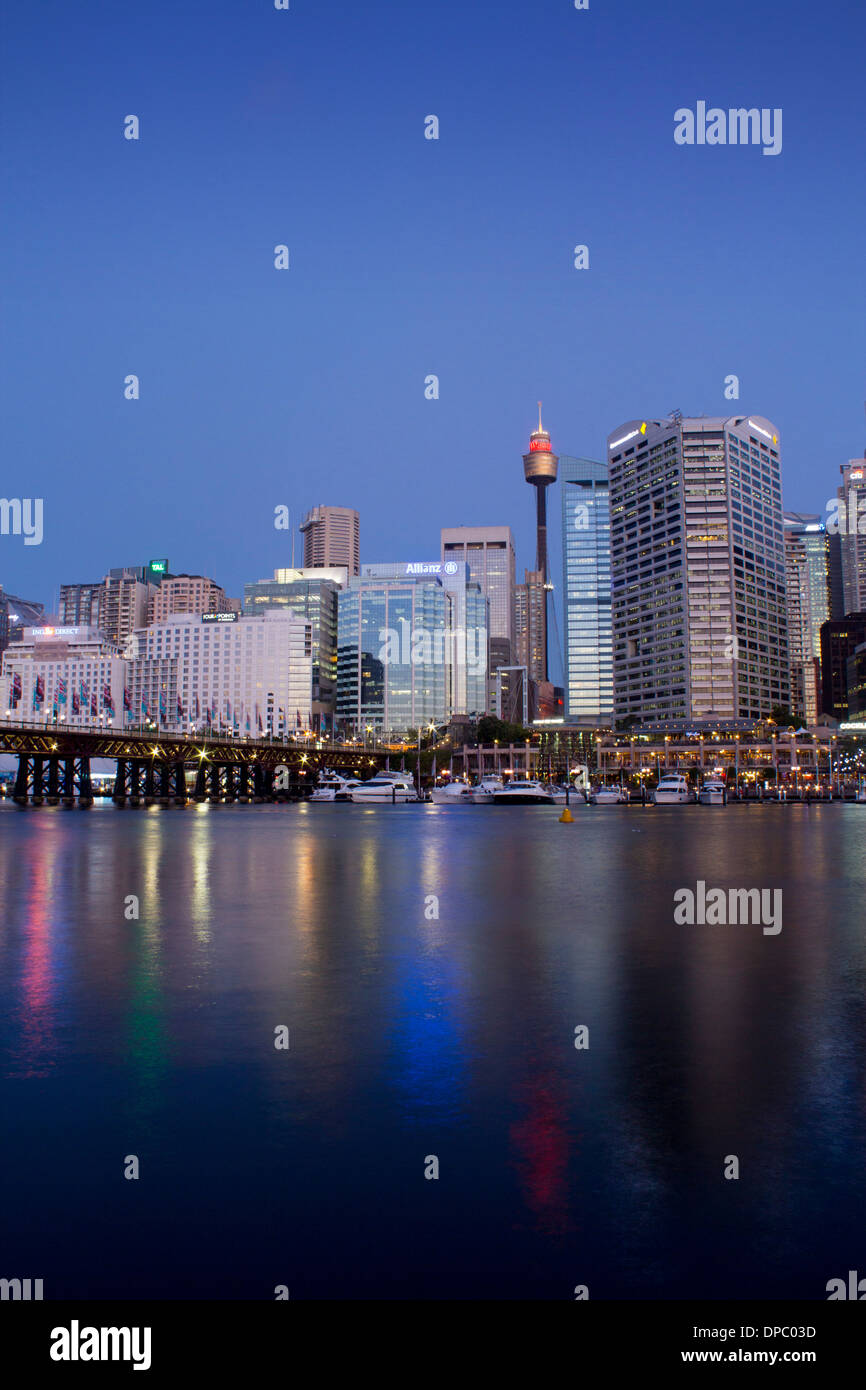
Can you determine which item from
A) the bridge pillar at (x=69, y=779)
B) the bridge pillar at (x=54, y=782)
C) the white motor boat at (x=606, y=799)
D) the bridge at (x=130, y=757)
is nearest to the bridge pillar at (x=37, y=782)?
the bridge at (x=130, y=757)

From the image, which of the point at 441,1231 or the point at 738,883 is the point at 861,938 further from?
the point at 441,1231

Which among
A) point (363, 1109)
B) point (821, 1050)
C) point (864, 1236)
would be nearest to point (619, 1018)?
point (821, 1050)

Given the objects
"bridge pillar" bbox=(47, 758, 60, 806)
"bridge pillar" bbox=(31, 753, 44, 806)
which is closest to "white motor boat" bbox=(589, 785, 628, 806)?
"bridge pillar" bbox=(47, 758, 60, 806)

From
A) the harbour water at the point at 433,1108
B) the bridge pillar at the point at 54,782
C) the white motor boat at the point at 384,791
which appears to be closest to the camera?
the harbour water at the point at 433,1108

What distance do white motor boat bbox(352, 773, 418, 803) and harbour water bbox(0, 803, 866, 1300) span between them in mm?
128754

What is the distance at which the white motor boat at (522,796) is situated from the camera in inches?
5241

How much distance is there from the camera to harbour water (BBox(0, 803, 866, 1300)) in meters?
6.05

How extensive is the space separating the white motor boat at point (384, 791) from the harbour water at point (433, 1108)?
129m

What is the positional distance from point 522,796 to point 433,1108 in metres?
126

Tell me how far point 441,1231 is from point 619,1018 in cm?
581

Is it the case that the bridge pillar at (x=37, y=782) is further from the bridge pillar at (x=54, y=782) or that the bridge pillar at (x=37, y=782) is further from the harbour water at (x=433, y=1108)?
the harbour water at (x=433, y=1108)

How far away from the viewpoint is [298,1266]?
597cm

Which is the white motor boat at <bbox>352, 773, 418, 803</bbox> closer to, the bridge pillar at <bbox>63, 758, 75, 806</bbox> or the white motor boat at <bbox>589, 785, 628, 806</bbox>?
the white motor boat at <bbox>589, 785, 628, 806</bbox>
